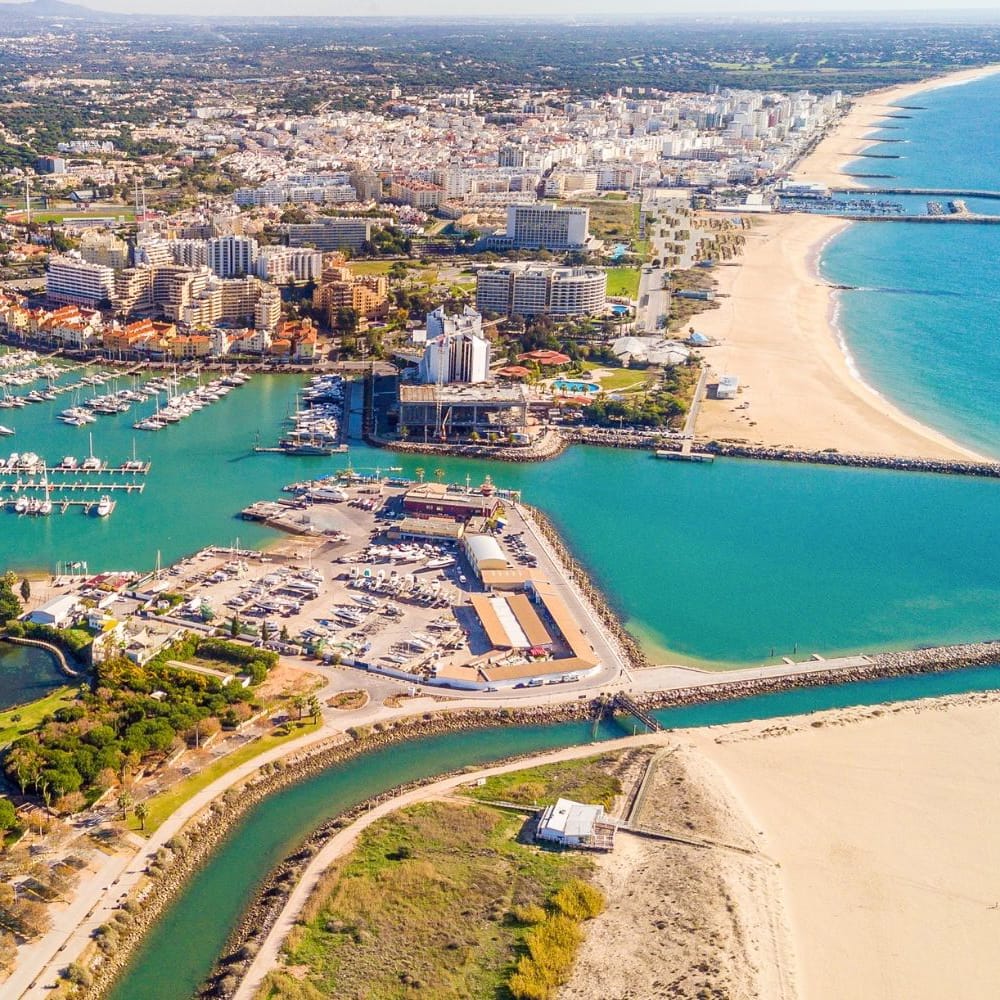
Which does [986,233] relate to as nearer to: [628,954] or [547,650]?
[547,650]

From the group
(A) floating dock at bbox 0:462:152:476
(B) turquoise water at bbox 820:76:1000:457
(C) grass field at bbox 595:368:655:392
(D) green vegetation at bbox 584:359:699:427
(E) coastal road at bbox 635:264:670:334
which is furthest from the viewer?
(E) coastal road at bbox 635:264:670:334

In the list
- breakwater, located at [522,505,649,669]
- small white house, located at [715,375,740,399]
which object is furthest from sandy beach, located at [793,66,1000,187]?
breakwater, located at [522,505,649,669]

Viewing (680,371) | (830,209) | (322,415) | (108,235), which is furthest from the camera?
(830,209)

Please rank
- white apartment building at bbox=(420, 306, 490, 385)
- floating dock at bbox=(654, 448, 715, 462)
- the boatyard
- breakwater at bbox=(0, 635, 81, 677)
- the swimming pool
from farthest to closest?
the swimming pool, white apartment building at bbox=(420, 306, 490, 385), floating dock at bbox=(654, 448, 715, 462), the boatyard, breakwater at bbox=(0, 635, 81, 677)

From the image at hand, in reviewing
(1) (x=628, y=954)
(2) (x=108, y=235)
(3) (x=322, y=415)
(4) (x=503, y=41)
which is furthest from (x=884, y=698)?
(4) (x=503, y=41)

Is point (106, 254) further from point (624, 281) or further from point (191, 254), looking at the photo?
point (624, 281)

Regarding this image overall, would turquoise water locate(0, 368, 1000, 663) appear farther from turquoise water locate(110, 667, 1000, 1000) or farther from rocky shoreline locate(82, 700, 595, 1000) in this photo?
rocky shoreline locate(82, 700, 595, 1000)

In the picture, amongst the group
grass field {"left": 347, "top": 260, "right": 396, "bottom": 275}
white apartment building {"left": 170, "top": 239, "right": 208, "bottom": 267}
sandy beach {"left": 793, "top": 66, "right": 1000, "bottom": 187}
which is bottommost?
grass field {"left": 347, "top": 260, "right": 396, "bottom": 275}

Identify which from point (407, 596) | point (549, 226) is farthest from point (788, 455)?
point (549, 226)
